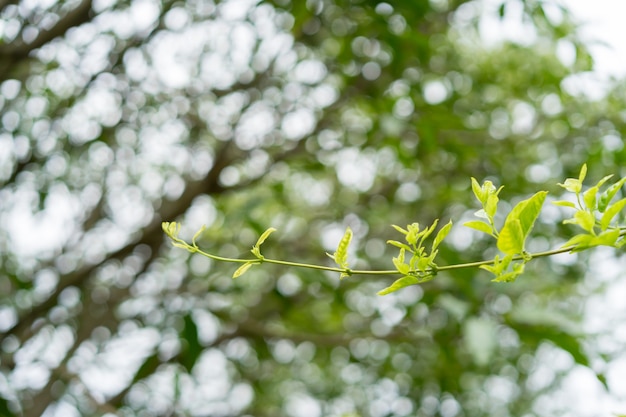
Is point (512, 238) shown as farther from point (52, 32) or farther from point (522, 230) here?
point (52, 32)

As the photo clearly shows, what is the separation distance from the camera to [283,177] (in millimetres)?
2357

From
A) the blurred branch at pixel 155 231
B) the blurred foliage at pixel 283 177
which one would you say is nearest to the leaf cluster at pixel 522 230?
the blurred foliage at pixel 283 177

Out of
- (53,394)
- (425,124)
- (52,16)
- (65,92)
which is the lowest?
(53,394)

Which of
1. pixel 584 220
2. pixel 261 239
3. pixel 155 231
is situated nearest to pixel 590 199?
pixel 584 220

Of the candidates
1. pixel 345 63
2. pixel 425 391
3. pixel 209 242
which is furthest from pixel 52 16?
pixel 425 391

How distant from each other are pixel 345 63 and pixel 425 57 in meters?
0.19

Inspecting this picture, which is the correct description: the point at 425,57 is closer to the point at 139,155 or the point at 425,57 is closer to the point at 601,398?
the point at 139,155

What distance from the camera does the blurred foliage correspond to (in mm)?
1493

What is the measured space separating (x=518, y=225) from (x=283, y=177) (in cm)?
196

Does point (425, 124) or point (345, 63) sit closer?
point (425, 124)

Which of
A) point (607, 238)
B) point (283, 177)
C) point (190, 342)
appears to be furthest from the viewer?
point (283, 177)

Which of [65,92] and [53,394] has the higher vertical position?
[65,92]

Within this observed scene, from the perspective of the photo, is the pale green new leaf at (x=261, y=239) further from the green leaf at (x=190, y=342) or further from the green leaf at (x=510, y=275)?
the green leaf at (x=190, y=342)

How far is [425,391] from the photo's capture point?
7.66 feet
